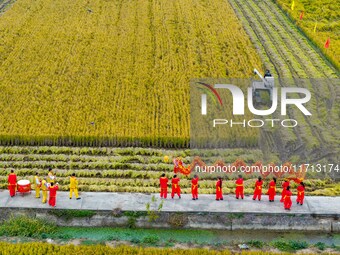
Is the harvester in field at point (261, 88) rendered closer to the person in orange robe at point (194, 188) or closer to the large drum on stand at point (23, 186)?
the person in orange robe at point (194, 188)

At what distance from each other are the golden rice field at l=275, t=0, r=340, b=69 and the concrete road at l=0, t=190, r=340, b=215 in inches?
461

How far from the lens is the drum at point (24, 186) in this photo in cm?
1897

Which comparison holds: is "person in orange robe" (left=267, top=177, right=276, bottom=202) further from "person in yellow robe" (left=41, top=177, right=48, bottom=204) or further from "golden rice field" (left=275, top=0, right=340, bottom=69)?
"golden rice field" (left=275, top=0, right=340, bottom=69)

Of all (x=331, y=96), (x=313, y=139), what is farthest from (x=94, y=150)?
(x=331, y=96)

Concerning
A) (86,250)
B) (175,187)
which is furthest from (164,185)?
(86,250)

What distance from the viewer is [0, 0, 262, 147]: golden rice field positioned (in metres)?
22.9

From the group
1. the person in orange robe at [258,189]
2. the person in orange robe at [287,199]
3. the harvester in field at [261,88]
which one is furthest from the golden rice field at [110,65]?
the person in orange robe at [287,199]

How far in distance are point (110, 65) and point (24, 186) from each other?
10745 millimetres

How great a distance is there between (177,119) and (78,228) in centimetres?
719

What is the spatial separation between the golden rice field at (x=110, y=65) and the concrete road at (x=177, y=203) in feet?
12.0

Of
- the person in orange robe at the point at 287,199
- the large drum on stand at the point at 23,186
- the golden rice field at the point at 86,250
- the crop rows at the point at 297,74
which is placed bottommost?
the golden rice field at the point at 86,250

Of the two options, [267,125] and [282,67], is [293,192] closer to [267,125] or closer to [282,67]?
[267,125]

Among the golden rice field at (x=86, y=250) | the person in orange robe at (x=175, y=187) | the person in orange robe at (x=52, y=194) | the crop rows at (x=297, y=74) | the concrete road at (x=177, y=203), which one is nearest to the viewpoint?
the golden rice field at (x=86, y=250)

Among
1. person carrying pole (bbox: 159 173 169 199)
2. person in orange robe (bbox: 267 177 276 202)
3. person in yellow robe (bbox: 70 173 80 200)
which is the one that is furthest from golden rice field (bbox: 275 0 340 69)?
person in yellow robe (bbox: 70 173 80 200)
